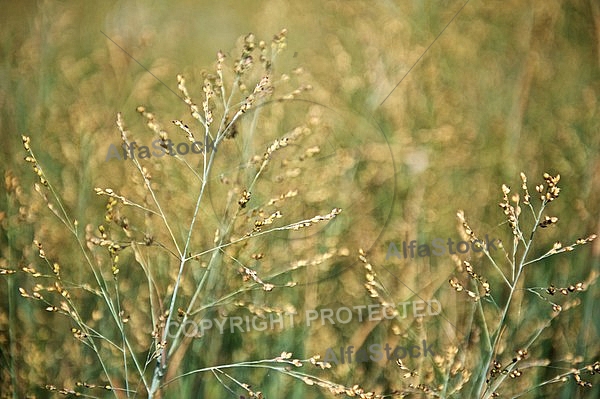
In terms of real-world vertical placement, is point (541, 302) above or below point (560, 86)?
below

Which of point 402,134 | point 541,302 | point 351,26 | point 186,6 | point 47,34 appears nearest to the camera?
point 541,302

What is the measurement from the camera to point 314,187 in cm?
137

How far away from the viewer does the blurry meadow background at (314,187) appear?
3.92 ft

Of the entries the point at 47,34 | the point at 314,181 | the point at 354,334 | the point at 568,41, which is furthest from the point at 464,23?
the point at 47,34

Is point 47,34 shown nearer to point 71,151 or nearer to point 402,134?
point 71,151

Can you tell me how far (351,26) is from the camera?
1991mm

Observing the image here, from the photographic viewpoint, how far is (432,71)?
1.56m

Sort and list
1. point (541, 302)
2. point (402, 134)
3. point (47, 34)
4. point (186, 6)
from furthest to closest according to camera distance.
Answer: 1. point (186, 6)
2. point (402, 134)
3. point (47, 34)
4. point (541, 302)

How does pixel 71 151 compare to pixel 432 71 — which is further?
pixel 432 71

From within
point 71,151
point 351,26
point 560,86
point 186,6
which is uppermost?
point 186,6

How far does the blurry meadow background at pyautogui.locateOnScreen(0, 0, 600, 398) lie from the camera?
119cm

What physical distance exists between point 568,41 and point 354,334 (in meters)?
1.11

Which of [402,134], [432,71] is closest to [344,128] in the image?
[402,134]

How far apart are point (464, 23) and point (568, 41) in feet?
0.98
